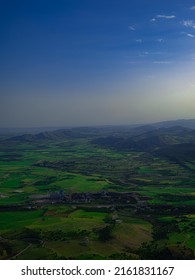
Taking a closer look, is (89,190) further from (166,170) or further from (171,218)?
(166,170)

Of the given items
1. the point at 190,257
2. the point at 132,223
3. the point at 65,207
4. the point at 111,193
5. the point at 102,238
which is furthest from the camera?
the point at 111,193

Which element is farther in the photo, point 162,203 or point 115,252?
Result: point 162,203

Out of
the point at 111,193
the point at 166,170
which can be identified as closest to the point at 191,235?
the point at 111,193

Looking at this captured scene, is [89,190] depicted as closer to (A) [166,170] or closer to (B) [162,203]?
(B) [162,203]

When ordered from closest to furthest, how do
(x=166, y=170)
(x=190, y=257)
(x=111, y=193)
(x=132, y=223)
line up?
1. (x=190, y=257)
2. (x=132, y=223)
3. (x=111, y=193)
4. (x=166, y=170)
